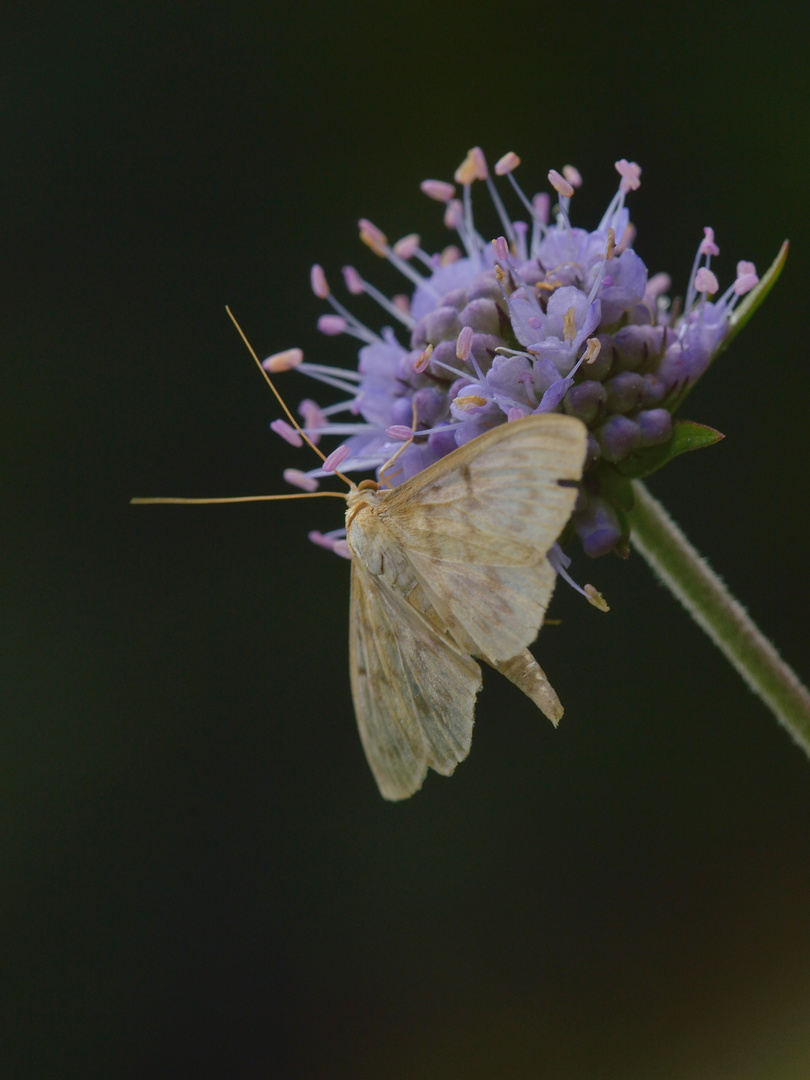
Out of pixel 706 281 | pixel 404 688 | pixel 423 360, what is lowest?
pixel 404 688

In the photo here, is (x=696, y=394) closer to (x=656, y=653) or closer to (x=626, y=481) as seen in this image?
(x=656, y=653)

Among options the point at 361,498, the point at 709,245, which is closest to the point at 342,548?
the point at 361,498

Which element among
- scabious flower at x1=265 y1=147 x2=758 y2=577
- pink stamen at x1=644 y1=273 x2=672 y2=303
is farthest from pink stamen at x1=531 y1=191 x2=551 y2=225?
pink stamen at x1=644 y1=273 x2=672 y2=303

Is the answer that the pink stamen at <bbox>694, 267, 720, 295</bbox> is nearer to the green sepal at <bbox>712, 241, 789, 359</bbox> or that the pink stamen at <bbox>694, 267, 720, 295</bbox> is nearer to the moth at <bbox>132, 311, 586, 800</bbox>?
the green sepal at <bbox>712, 241, 789, 359</bbox>

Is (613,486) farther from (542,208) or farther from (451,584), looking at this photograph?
(542,208)

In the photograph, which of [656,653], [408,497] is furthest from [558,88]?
[408,497]

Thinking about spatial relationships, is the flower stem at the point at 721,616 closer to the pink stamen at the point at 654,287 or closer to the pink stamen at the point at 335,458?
the pink stamen at the point at 654,287
